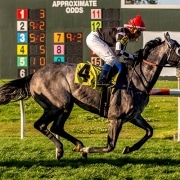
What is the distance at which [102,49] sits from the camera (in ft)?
21.2

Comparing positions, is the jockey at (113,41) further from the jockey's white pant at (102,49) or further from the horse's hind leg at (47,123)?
the horse's hind leg at (47,123)

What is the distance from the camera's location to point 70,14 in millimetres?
16922

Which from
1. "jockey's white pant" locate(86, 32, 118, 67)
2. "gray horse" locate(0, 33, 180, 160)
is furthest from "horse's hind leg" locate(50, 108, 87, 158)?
"jockey's white pant" locate(86, 32, 118, 67)

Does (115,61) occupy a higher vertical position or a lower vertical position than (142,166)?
higher

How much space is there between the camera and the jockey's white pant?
21.0 ft

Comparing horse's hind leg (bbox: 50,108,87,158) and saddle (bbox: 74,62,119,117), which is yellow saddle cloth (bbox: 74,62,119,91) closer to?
saddle (bbox: 74,62,119,117)

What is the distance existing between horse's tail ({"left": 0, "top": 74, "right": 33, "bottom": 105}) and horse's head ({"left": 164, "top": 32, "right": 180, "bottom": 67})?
Answer: 1507 mm

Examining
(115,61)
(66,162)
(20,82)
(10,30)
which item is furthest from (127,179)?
(10,30)

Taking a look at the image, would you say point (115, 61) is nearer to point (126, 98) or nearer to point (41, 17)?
point (126, 98)

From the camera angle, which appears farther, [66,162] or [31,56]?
[31,56]

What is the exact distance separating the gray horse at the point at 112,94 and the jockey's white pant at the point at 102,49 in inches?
7.0

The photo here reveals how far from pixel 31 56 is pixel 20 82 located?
9.46 m

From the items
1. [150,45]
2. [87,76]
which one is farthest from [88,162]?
[150,45]

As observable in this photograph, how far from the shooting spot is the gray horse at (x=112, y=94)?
6.27 metres
